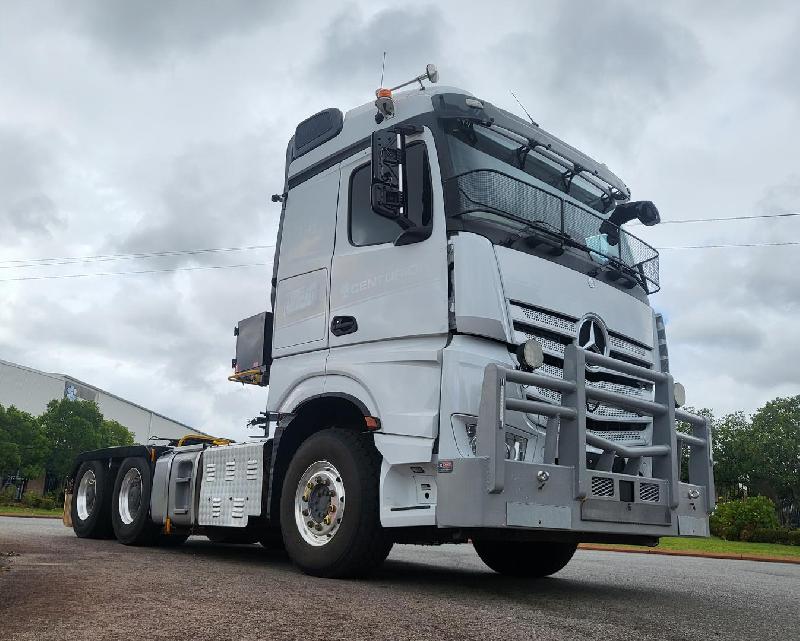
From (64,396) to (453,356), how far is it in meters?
72.2

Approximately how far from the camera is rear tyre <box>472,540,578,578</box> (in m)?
7.64

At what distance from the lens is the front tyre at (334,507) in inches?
226

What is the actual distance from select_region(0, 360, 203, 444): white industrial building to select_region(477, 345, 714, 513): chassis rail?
5227 cm

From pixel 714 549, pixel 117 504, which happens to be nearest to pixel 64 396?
pixel 714 549

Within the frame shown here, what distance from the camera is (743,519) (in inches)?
1107

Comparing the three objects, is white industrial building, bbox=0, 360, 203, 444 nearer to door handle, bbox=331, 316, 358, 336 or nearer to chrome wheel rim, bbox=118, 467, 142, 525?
chrome wheel rim, bbox=118, 467, 142, 525

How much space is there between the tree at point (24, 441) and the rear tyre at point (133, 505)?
45663 mm

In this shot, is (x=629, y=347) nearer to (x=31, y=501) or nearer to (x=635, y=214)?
(x=635, y=214)

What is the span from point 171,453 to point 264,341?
2.40m

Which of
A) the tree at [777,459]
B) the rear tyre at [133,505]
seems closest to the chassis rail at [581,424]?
the rear tyre at [133,505]

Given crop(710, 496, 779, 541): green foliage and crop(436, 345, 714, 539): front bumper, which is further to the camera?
crop(710, 496, 779, 541): green foliage

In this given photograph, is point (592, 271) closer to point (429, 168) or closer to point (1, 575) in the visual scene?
point (429, 168)

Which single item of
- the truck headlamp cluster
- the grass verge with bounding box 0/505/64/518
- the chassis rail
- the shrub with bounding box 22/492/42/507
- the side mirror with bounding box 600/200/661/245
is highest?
the side mirror with bounding box 600/200/661/245

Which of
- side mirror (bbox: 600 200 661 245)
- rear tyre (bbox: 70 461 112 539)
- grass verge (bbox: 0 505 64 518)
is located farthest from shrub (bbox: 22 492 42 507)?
side mirror (bbox: 600 200 661 245)
